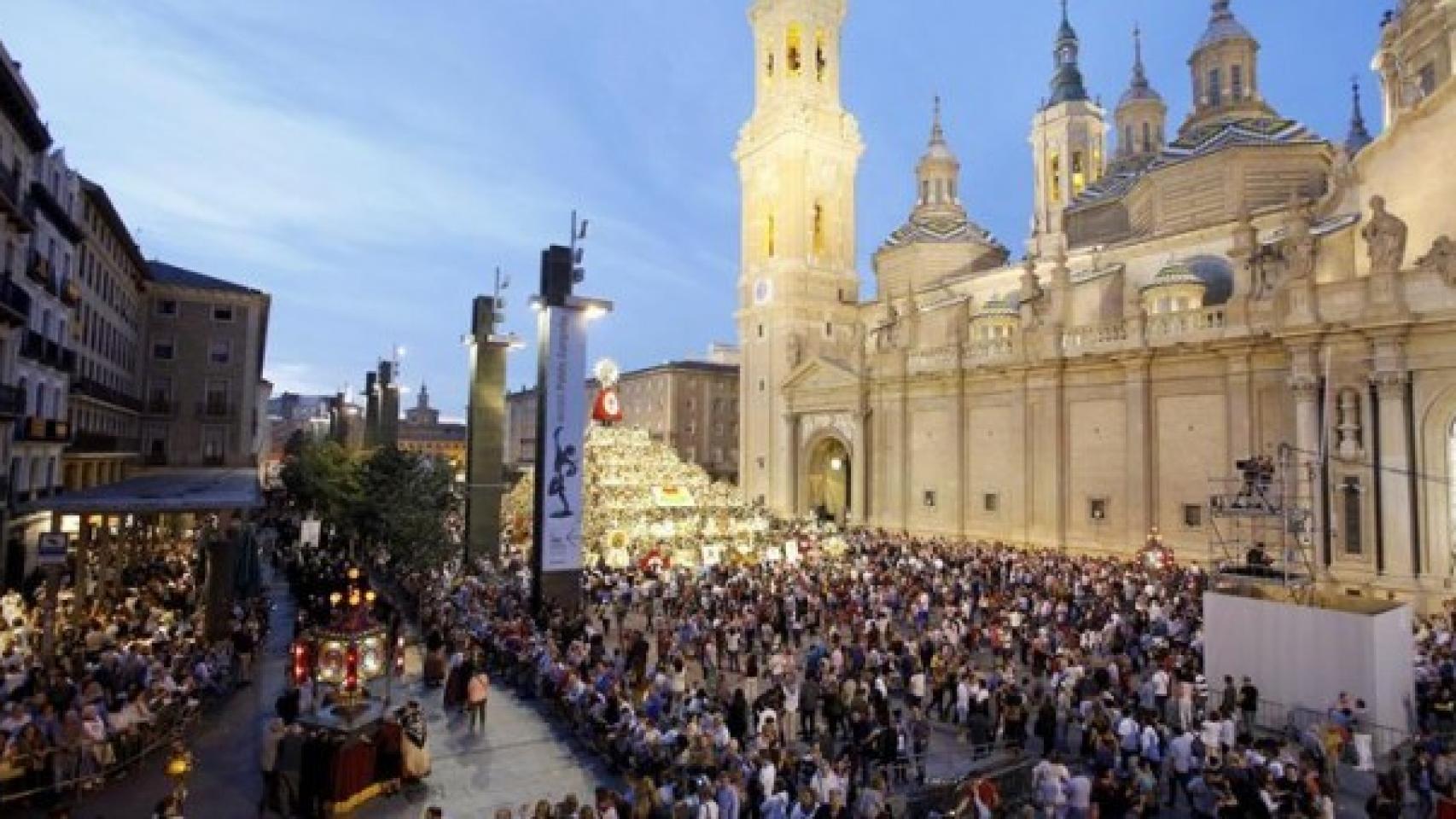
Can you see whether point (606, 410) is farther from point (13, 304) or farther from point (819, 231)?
point (819, 231)

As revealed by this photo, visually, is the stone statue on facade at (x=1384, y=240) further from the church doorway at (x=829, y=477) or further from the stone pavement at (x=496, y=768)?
the church doorway at (x=829, y=477)

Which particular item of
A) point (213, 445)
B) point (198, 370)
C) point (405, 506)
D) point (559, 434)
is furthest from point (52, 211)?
point (213, 445)

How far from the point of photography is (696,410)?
2955 inches

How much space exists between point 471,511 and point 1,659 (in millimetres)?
12068

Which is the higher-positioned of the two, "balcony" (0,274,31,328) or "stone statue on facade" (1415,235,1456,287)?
"stone statue on facade" (1415,235,1456,287)

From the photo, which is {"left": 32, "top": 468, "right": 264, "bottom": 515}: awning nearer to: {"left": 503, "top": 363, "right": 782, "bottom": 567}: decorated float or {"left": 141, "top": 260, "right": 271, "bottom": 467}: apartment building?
{"left": 503, "top": 363, "right": 782, "bottom": 567}: decorated float

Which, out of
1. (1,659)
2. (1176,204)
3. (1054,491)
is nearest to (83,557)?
(1,659)

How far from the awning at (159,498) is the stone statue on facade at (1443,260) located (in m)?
30.8

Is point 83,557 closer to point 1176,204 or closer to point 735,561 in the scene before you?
point 735,561

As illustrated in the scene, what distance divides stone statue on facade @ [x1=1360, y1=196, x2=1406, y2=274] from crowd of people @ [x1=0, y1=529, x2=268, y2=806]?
29127mm

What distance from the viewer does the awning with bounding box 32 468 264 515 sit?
60.3 ft

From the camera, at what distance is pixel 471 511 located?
2488cm

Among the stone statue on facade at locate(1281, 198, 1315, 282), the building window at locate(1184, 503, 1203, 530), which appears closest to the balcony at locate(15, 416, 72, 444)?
the building window at locate(1184, 503, 1203, 530)

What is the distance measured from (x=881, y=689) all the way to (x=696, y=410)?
62.5m
